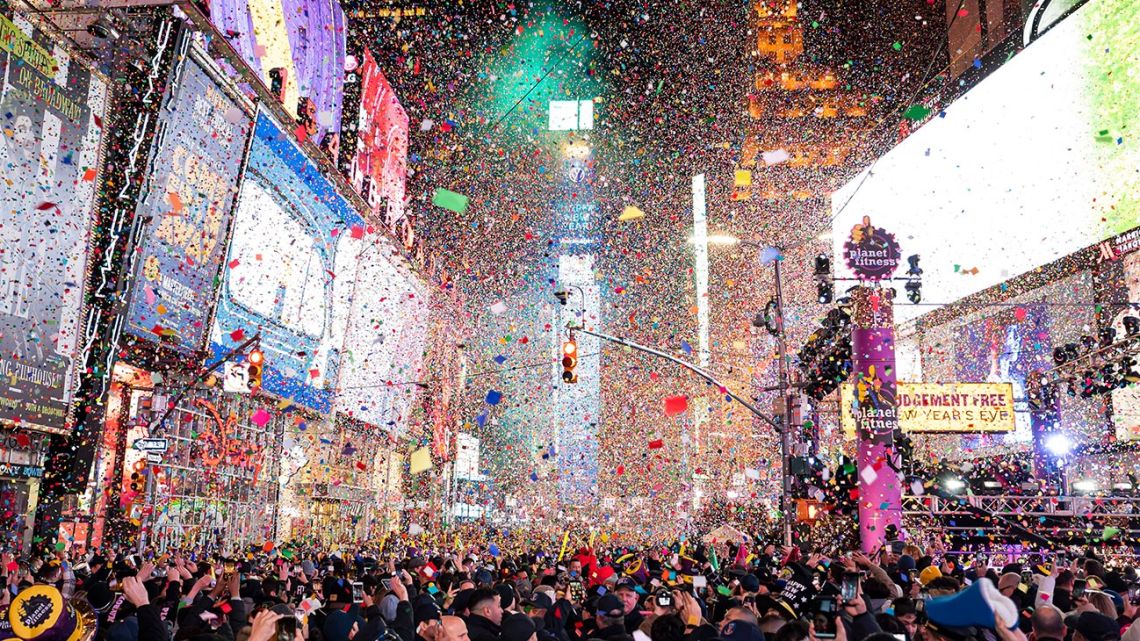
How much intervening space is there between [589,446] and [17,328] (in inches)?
7150

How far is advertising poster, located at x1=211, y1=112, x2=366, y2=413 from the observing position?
29975 mm

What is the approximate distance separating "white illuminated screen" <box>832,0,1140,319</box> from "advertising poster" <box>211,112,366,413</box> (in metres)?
17.5

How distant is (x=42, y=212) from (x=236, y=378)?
13560mm

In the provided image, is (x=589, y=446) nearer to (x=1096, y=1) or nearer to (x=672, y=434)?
(x=672, y=434)

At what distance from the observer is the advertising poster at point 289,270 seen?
98.3 ft

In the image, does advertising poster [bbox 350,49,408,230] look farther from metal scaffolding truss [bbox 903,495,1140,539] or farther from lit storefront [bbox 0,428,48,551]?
metal scaffolding truss [bbox 903,495,1140,539]

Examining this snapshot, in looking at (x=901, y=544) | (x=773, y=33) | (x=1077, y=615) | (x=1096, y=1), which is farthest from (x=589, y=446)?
(x=1077, y=615)

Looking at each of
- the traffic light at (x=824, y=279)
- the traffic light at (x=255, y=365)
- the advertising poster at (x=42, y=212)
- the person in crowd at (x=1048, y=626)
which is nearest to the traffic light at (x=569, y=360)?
the traffic light at (x=824, y=279)

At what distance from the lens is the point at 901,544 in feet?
64.5

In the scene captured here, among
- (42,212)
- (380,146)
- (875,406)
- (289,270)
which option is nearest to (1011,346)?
(875,406)

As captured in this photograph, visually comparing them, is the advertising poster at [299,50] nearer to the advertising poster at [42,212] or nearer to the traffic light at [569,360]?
the advertising poster at [42,212]

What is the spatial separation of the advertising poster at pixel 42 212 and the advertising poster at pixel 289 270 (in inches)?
304

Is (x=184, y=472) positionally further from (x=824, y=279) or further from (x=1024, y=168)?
(x=1024, y=168)

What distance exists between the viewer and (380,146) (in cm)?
5053
